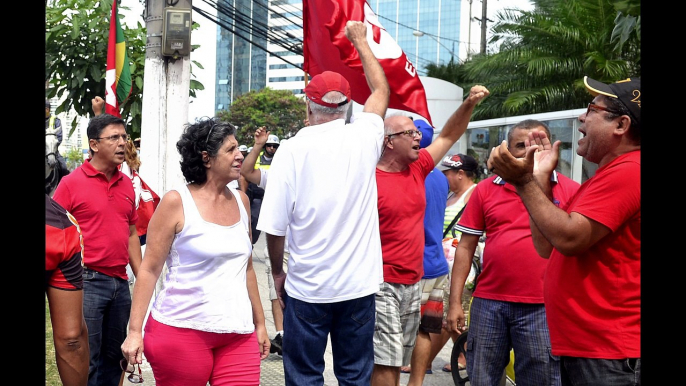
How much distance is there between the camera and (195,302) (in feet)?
12.3

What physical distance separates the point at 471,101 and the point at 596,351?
2060 millimetres

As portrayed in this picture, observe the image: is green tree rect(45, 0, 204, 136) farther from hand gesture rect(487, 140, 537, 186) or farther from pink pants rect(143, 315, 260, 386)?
hand gesture rect(487, 140, 537, 186)

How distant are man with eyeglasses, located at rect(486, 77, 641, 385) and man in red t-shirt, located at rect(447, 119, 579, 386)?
1.42 metres

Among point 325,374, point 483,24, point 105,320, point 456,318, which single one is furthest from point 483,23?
point 105,320

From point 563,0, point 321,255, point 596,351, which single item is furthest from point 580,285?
point 563,0

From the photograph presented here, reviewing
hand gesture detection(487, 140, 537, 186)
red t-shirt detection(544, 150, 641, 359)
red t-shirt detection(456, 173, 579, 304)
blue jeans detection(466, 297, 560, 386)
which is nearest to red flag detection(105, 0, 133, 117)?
red t-shirt detection(456, 173, 579, 304)

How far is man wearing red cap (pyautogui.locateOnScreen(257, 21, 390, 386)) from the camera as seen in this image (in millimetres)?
3947

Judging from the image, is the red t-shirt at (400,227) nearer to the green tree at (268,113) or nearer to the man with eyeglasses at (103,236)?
the man with eyeglasses at (103,236)

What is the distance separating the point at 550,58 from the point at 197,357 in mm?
19664

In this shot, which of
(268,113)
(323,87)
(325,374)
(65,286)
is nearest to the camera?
(65,286)

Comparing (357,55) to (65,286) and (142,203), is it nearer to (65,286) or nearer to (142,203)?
(142,203)

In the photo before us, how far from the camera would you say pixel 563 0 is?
21.5 m

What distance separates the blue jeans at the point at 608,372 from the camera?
2.97 metres

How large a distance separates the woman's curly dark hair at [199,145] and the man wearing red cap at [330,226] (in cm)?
33
